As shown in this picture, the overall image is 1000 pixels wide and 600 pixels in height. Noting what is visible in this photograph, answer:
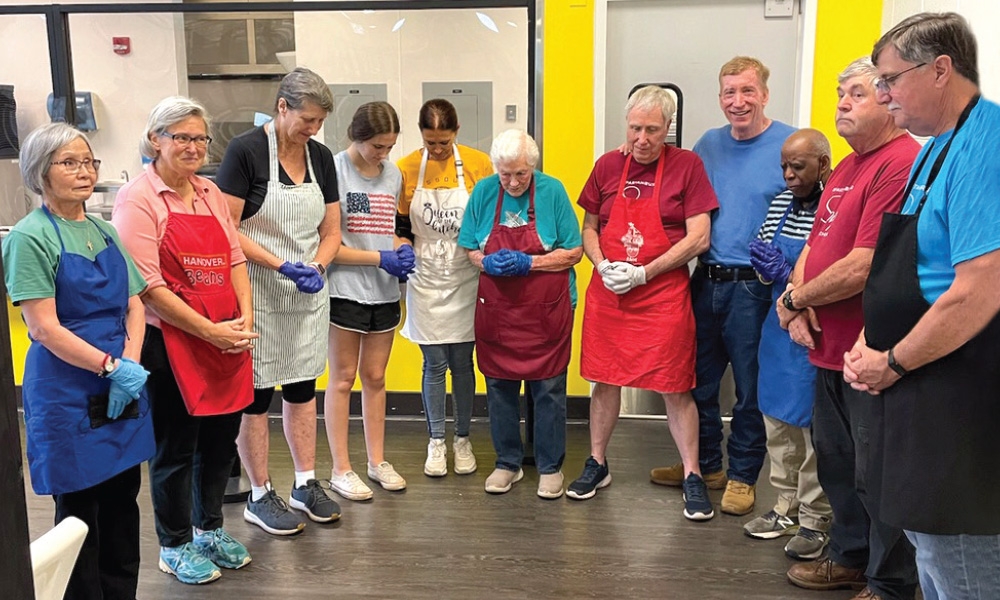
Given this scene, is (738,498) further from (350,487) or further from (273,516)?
(273,516)

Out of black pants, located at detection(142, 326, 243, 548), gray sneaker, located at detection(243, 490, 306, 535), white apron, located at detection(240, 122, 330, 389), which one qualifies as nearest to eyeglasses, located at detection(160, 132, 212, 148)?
white apron, located at detection(240, 122, 330, 389)

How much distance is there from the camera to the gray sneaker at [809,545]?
101 inches

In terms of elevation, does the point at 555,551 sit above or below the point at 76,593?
below

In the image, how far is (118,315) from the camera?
1.99 metres

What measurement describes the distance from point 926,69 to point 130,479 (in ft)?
6.59

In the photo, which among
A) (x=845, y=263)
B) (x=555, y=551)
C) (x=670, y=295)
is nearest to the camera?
(x=845, y=263)

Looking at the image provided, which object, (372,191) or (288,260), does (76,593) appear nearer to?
(288,260)

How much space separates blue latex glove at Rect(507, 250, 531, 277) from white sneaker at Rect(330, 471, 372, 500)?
1.00 m

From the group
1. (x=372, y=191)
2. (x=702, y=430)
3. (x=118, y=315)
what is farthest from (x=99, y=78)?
(x=702, y=430)

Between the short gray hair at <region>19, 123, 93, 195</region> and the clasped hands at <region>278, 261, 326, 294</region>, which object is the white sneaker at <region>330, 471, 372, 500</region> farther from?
the short gray hair at <region>19, 123, 93, 195</region>

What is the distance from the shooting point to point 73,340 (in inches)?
72.9

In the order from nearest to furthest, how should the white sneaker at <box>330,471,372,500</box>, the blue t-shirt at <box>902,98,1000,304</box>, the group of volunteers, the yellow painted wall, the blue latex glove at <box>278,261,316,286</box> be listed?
the blue t-shirt at <box>902,98,1000,304</box> → the group of volunteers → the blue latex glove at <box>278,261,316,286</box> → the white sneaker at <box>330,471,372,500</box> → the yellow painted wall

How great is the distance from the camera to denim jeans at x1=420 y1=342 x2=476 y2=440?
3.27m

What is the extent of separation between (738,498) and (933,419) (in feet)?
5.01
